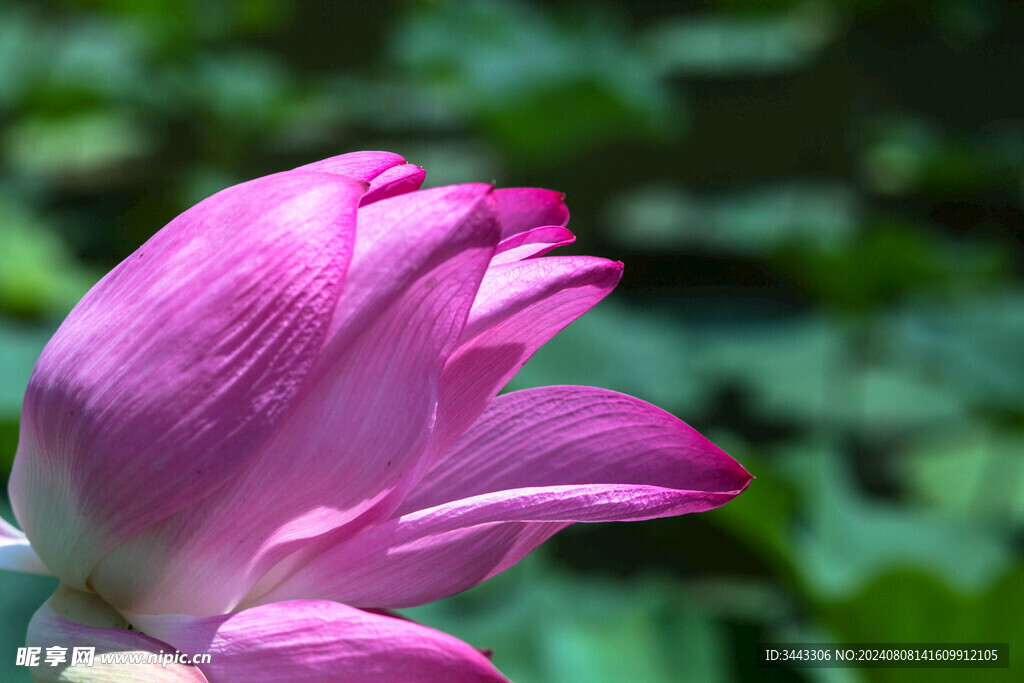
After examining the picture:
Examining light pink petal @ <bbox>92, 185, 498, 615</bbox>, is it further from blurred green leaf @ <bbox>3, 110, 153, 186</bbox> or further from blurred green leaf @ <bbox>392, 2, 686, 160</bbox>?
blurred green leaf @ <bbox>3, 110, 153, 186</bbox>

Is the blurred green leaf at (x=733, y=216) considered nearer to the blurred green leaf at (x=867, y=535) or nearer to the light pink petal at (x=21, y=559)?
the blurred green leaf at (x=867, y=535)

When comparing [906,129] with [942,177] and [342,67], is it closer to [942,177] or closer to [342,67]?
[942,177]

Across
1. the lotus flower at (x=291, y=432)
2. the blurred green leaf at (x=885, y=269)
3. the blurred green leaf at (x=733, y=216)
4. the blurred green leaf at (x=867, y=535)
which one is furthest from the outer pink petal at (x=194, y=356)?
the blurred green leaf at (x=733, y=216)

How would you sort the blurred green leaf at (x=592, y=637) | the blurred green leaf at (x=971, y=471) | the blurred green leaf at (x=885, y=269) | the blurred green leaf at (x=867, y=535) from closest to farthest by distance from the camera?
the blurred green leaf at (x=592, y=637)
the blurred green leaf at (x=867, y=535)
the blurred green leaf at (x=971, y=471)
the blurred green leaf at (x=885, y=269)

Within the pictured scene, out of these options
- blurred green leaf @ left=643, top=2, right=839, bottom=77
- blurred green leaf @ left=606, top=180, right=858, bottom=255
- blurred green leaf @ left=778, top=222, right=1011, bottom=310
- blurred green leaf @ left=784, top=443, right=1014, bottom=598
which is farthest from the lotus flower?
blurred green leaf @ left=643, top=2, right=839, bottom=77

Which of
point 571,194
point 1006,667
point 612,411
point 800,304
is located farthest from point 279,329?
point 571,194

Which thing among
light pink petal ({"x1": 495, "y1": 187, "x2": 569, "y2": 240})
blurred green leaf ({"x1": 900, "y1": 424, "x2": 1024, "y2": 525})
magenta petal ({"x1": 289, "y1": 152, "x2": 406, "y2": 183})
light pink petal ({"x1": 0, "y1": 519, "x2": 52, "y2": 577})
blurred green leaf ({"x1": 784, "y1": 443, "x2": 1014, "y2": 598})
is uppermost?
magenta petal ({"x1": 289, "y1": 152, "x2": 406, "y2": 183})
